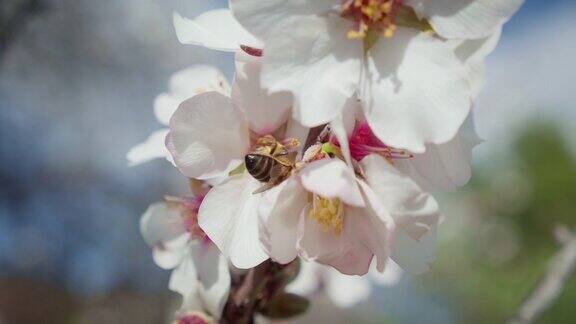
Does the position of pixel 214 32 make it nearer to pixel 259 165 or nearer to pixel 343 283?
pixel 259 165

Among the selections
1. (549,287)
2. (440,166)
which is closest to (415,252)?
(440,166)

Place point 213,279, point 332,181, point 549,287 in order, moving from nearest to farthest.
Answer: point 332,181 < point 213,279 < point 549,287

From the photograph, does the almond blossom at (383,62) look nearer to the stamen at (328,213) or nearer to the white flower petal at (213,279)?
the stamen at (328,213)

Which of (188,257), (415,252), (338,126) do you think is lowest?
(188,257)

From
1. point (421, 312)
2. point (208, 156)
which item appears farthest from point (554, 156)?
point (208, 156)

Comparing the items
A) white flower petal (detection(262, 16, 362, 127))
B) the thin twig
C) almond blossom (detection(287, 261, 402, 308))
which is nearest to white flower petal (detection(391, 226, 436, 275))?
white flower petal (detection(262, 16, 362, 127))

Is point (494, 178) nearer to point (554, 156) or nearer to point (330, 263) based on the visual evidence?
point (554, 156)
